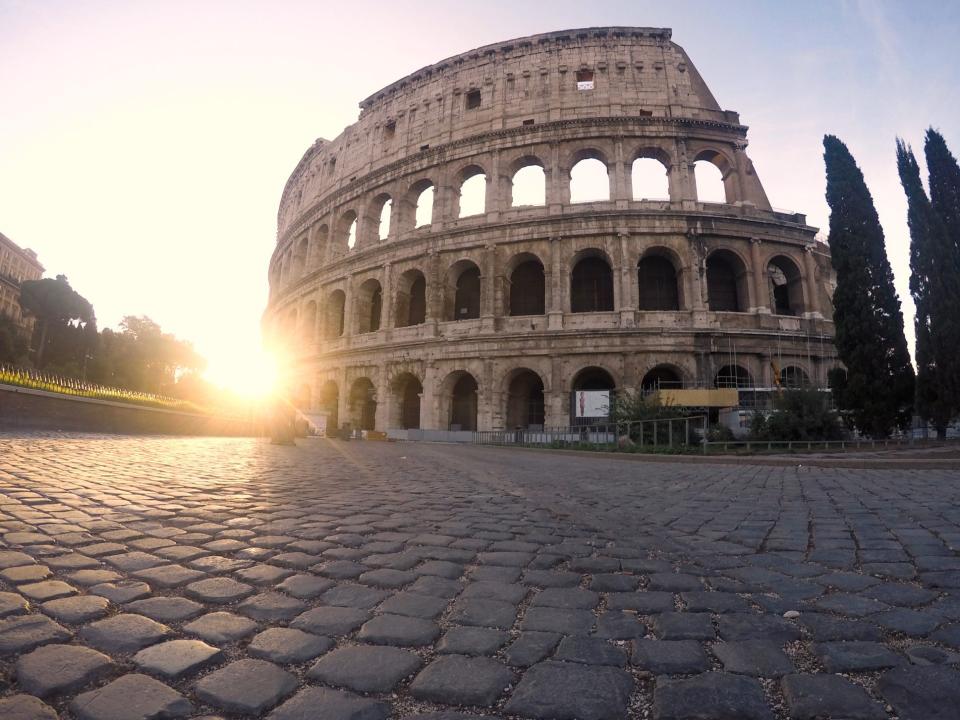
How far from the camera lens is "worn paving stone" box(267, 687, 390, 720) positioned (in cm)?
107

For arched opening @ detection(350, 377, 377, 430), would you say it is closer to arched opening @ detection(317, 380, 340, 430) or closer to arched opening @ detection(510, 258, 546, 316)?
arched opening @ detection(317, 380, 340, 430)

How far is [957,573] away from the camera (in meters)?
2.22

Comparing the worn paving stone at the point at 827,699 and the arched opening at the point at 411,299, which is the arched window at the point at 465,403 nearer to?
the arched opening at the point at 411,299

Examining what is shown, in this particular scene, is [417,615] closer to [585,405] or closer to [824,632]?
[824,632]

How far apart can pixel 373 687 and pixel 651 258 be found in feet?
77.0

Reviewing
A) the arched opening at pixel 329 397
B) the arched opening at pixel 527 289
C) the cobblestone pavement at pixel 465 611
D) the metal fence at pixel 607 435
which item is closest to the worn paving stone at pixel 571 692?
the cobblestone pavement at pixel 465 611

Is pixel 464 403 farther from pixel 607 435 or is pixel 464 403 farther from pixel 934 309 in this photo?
pixel 934 309

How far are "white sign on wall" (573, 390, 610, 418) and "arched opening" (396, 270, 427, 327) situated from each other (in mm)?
8598

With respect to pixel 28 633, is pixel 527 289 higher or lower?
higher

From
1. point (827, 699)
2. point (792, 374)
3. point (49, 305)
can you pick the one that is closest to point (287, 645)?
point (827, 699)

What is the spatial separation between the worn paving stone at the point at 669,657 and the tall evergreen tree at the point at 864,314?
18324 mm

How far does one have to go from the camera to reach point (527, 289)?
77.5 ft

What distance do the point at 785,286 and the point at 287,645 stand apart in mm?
27803

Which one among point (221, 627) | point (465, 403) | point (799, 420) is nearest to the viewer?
point (221, 627)
